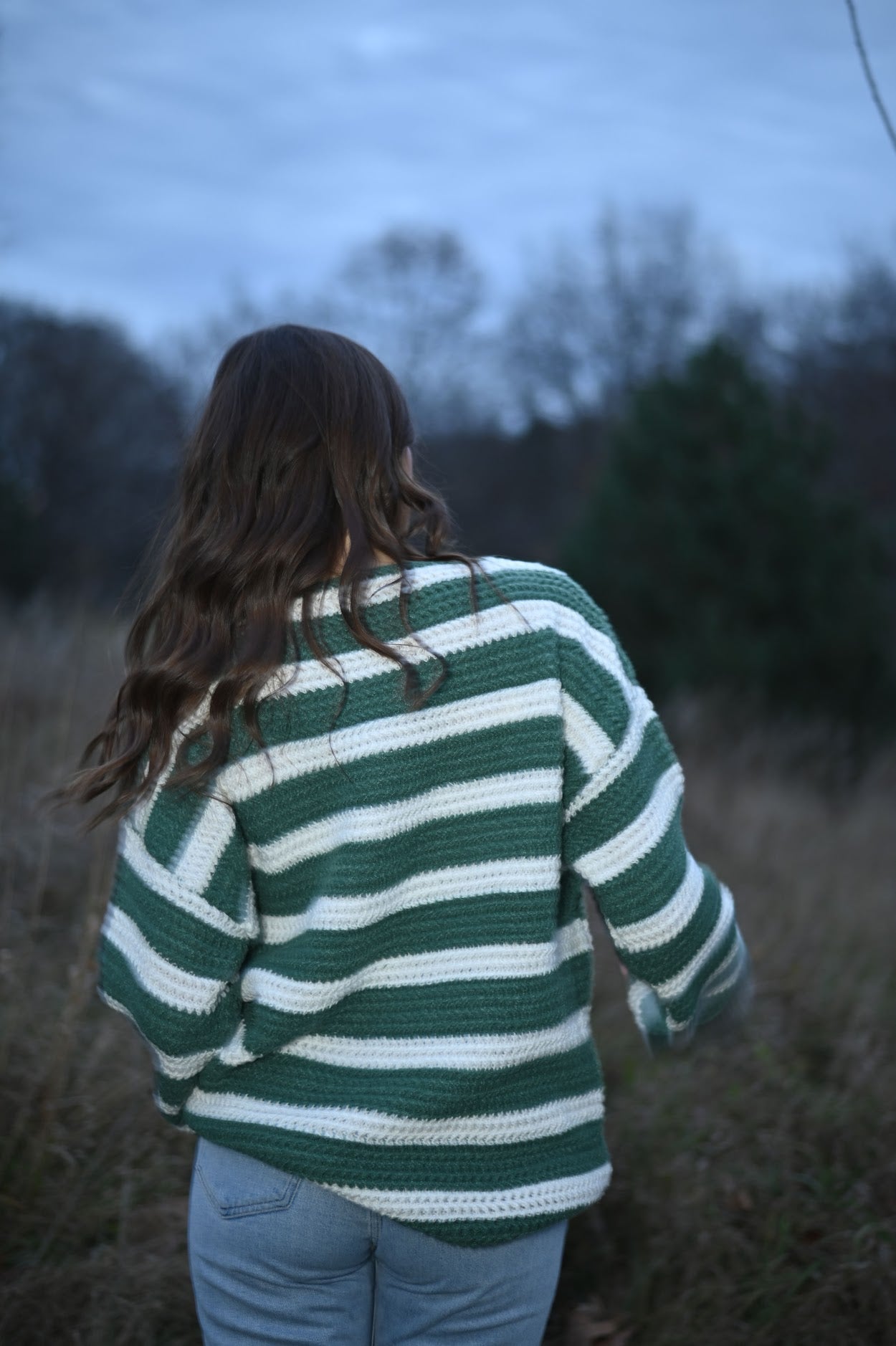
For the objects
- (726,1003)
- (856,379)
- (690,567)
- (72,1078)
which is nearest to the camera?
(726,1003)

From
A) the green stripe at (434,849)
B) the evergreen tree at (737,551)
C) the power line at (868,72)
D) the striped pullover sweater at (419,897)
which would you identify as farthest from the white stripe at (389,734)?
the evergreen tree at (737,551)

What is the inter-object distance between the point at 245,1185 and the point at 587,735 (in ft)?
2.29

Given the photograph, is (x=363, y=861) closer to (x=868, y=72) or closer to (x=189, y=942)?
(x=189, y=942)

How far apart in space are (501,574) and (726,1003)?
703 millimetres

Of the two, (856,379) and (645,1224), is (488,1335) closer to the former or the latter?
(645,1224)

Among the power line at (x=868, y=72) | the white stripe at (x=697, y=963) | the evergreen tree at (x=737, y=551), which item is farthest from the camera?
the evergreen tree at (x=737, y=551)

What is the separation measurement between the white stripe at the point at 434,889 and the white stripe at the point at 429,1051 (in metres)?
0.14

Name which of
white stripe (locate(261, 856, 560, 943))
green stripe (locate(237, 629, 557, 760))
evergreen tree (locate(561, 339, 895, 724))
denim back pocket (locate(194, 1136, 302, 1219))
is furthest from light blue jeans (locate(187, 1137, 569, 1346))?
evergreen tree (locate(561, 339, 895, 724))

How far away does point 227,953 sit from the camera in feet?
4.62

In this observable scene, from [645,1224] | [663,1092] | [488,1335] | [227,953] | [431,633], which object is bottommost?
[663,1092]

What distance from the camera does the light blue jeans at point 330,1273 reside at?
1354mm

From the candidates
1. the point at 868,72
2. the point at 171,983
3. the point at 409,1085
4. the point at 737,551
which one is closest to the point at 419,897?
the point at 409,1085

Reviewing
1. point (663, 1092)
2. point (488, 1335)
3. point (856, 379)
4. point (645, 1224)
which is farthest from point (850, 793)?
point (856, 379)

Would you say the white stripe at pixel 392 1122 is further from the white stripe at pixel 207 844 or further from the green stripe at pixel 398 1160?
the white stripe at pixel 207 844
